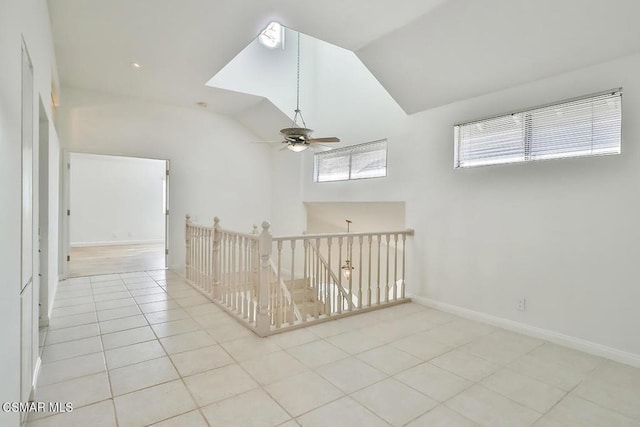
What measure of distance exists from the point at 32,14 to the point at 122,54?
7.82ft

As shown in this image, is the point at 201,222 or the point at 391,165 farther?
the point at 201,222

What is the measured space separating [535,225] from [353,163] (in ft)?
9.78

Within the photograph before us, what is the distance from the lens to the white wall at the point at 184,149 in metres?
5.56

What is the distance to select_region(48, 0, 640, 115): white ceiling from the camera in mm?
2656

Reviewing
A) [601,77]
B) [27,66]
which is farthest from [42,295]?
[601,77]

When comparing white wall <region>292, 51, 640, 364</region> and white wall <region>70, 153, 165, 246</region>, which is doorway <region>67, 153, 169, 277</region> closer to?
white wall <region>70, 153, 165, 246</region>

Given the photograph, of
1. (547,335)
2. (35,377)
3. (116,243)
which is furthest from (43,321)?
(116,243)

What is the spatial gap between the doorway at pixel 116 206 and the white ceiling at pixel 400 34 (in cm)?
494

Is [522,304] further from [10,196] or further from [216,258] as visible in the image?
[10,196]

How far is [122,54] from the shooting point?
4273mm

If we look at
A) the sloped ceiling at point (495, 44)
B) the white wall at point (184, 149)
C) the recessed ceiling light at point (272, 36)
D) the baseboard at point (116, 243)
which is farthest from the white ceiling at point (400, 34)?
the baseboard at point (116, 243)

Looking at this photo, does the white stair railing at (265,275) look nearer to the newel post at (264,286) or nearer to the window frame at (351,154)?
the newel post at (264,286)

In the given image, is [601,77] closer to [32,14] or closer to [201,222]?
[32,14]

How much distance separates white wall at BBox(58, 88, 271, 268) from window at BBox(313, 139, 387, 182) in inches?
70.4
